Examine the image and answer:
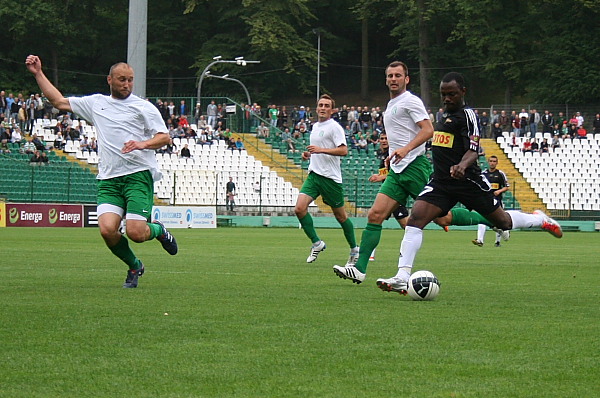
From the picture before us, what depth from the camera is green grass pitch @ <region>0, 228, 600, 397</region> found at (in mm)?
5395

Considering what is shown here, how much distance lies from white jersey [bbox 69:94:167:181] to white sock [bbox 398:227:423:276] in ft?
8.99

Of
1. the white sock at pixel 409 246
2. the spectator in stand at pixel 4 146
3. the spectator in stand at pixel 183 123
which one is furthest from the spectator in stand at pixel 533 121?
the white sock at pixel 409 246

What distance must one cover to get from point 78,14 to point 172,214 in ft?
140

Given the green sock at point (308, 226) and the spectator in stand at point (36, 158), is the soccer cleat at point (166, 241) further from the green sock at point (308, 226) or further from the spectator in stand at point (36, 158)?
the spectator in stand at point (36, 158)

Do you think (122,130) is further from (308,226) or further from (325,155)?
(308,226)

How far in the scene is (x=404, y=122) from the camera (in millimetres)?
11648

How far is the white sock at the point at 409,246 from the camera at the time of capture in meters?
10.1

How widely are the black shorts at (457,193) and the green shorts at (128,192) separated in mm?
2813

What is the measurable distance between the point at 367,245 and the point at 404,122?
1463mm

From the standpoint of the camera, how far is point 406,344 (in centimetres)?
669

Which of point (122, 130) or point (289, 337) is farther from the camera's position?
point (122, 130)

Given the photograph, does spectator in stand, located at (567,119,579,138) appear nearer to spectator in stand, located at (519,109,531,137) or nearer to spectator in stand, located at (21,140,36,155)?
spectator in stand, located at (519,109,531,137)

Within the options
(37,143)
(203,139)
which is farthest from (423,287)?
(203,139)

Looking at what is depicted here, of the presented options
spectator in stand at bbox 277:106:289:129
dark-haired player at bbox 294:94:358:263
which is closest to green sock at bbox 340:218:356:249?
dark-haired player at bbox 294:94:358:263
